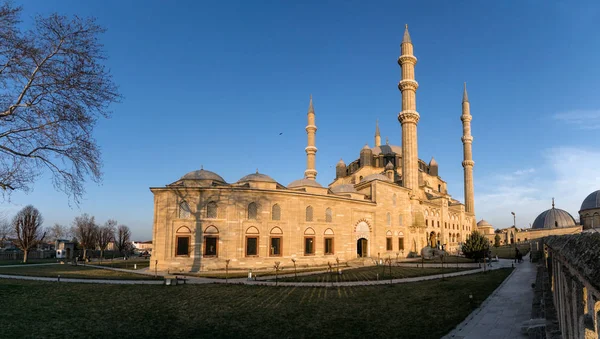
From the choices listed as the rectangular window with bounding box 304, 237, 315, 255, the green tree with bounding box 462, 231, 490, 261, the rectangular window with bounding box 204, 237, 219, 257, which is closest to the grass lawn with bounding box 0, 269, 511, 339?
the rectangular window with bounding box 204, 237, 219, 257

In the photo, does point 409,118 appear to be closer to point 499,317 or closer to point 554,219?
point 499,317

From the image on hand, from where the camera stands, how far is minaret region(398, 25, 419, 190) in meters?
40.1

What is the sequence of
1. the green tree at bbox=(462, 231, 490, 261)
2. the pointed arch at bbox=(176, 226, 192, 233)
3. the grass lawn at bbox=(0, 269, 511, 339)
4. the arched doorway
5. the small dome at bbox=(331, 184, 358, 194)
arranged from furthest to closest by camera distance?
1. the small dome at bbox=(331, 184, 358, 194)
2. the arched doorway
3. the green tree at bbox=(462, 231, 490, 261)
4. the pointed arch at bbox=(176, 226, 192, 233)
5. the grass lawn at bbox=(0, 269, 511, 339)

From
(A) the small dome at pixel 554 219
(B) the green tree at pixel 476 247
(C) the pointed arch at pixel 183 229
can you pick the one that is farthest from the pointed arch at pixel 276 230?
(A) the small dome at pixel 554 219

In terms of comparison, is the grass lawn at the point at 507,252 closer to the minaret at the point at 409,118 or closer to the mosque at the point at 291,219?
the mosque at the point at 291,219

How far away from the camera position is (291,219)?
29.1 metres

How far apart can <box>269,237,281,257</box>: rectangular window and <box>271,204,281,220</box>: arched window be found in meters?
1.70

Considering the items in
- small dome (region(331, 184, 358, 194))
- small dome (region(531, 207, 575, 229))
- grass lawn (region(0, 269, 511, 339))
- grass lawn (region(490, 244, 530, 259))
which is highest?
small dome (region(331, 184, 358, 194))

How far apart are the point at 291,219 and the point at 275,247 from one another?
8.69 ft

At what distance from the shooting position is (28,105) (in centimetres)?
736

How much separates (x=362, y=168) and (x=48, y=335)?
45153 millimetres

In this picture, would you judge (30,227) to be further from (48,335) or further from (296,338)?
(296,338)

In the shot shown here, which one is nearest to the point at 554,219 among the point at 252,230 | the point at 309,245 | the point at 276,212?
the point at 309,245

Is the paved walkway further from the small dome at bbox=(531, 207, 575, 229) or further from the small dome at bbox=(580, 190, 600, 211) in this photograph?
the small dome at bbox=(531, 207, 575, 229)
